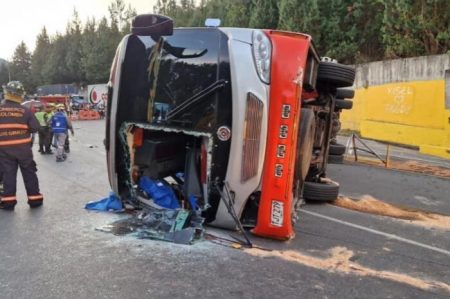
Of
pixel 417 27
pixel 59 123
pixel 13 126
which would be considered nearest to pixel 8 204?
pixel 13 126

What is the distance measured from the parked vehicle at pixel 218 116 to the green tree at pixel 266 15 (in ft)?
90.2

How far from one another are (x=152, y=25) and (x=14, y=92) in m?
2.34

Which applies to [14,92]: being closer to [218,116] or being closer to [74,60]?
[218,116]

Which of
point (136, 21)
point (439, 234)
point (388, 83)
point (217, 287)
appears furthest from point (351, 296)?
point (388, 83)

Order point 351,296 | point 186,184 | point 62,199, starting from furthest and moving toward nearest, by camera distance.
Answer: point 62,199 → point 186,184 → point 351,296

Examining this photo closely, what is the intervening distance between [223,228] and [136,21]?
6.94ft

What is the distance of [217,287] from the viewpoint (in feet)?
11.0

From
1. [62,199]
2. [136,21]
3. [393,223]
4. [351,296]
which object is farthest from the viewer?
[62,199]

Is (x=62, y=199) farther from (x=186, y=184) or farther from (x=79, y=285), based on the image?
(x=79, y=285)

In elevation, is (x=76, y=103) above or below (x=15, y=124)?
above

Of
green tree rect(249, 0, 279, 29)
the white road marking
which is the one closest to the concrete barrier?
the white road marking

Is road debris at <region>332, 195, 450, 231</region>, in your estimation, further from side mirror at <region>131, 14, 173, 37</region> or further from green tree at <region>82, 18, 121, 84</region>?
green tree at <region>82, 18, 121, 84</region>

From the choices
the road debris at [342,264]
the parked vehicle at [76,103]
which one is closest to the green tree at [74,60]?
the parked vehicle at [76,103]

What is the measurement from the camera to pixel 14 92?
229 inches
